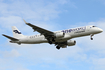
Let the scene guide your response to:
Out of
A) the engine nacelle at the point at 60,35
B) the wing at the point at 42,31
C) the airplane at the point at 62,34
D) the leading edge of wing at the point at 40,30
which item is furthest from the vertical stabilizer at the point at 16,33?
the engine nacelle at the point at 60,35

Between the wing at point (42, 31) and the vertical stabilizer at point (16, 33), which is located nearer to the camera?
the wing at point (42, 31)

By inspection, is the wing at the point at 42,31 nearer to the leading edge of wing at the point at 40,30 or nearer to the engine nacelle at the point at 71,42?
the leading edge of wing at the point at 40,30

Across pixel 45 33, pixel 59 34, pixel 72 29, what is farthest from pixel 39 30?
pixel 72 29

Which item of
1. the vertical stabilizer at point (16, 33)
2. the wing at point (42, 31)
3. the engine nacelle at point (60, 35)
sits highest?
the vertical stabilizer at point (16, 33)

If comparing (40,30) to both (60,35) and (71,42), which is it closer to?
(60,35)

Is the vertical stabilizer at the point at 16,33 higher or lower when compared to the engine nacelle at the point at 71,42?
higher

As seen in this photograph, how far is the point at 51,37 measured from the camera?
4256 cm

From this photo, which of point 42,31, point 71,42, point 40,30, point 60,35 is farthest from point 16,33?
point 71,42

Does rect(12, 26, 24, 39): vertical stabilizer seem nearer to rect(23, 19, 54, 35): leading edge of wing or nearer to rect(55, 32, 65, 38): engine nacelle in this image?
rect(23, 19, 54, 35): leading edge of wing

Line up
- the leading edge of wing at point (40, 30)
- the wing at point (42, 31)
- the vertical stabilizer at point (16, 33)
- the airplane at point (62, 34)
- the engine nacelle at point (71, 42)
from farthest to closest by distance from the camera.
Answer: the vertical stabilizer at point (16, 33), the engine nacelle at point (71, 42), the airplane at point (62, 34), the wing at point (42, 31), the leading edge of wing at point (40, 30)

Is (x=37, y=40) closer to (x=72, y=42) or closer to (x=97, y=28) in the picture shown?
(x=72, y=42)

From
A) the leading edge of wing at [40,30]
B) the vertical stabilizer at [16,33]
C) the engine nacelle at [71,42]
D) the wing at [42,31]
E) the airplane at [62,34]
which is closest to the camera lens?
the leading edge of wing at [40,30]

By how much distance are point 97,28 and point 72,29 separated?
5.86 m

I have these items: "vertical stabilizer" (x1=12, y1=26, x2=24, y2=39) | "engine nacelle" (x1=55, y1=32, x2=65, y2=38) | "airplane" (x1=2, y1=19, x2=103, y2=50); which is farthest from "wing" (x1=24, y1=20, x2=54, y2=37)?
"vertical stabilizer" (x1=12, y1=26, x2=24, y2=39)
